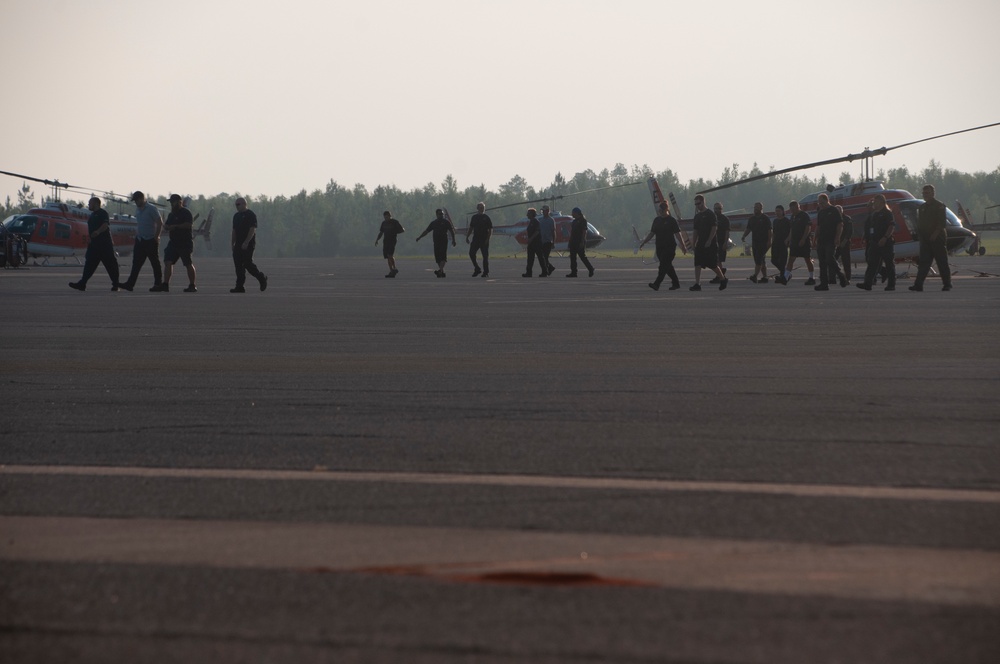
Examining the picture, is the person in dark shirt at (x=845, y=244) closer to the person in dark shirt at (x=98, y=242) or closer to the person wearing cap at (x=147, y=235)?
the person wearing cap at (x=147, y=235)

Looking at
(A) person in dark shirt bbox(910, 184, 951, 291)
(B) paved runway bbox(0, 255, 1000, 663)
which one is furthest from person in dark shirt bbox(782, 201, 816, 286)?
(B) paved runway bbox(0, 255, 1000, 663)

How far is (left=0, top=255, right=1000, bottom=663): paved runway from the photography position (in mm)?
3275

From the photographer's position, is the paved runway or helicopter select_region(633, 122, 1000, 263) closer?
the paved runway

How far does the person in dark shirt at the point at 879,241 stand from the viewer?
24.8m

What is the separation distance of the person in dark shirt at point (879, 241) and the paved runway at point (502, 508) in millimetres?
14612

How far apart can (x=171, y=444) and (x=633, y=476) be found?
94.3 inches

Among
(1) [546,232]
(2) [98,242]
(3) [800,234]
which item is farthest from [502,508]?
(1) [546,232]

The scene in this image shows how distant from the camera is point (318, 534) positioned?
434 cm

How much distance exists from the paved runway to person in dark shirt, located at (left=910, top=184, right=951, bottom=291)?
1335 cm

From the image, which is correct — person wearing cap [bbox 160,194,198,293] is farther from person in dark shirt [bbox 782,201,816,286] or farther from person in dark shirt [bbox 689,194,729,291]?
person in dark shirt [bbox 782,201,816,286]

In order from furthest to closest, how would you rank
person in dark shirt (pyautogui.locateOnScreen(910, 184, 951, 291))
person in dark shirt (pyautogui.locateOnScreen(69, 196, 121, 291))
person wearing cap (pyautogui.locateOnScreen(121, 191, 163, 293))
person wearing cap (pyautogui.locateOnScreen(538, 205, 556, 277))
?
person wearing cap (pyautogui.locateOnScreen(538, 205, 556, 277)) → person wearing cap (pyautogui.locateOnScreen(121, 191, 163, 293)) → person in dark shirt (pyautogui.locateOnScreen(69, 196, 121, 291)) → person in dark shirt (pyautogui.locateOnScreen(910, 184, 951, 291))

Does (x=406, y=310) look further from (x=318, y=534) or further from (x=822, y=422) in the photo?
(x=318, y=534)

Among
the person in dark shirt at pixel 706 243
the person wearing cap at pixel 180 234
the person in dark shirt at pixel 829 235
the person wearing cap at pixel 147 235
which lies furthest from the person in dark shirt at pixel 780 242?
the person wearing cap at pixel 147 235

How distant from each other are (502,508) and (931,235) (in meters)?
20.6
